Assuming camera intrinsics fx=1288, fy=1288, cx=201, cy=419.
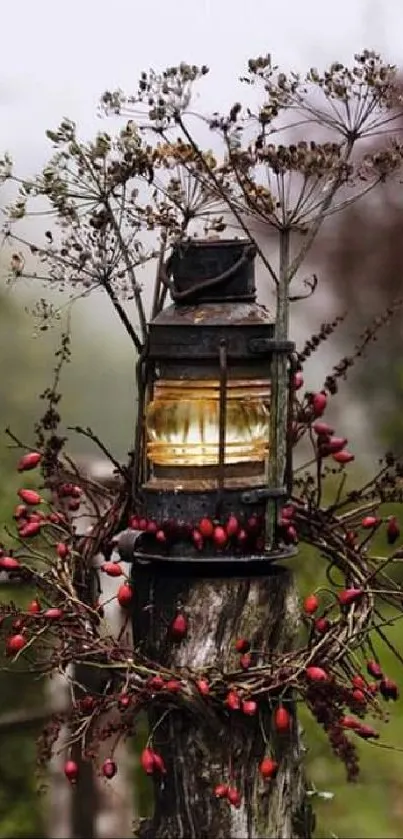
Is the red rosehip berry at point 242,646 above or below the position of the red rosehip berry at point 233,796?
above

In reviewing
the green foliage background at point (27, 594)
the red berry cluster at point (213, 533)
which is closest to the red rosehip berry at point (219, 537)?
the red berry cluster at point (213, 533)

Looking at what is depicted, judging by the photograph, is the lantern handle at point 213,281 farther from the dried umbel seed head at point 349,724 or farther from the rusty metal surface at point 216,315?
the dried umbel seed head at point 349,724

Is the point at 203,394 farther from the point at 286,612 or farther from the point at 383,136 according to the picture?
the point at 383,136

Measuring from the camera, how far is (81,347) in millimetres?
1497

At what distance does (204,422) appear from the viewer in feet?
3.90

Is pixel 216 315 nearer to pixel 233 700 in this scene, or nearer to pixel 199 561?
pixel 199 561

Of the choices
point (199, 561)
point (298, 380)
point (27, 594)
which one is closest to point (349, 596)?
point (199, 561)

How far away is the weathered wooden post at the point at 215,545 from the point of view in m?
1.17

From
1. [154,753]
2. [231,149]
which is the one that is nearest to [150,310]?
[231,149]

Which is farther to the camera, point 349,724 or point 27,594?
point 27,594

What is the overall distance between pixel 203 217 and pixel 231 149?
151 millimetres

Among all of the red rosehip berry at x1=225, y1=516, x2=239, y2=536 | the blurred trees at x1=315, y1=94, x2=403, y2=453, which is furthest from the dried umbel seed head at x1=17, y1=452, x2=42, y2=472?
the blurred trees at x1=315, y1=94, x2=403, y2=453

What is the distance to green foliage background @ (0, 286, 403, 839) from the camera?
1.51 meters

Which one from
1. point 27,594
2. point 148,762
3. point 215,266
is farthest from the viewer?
point 27,594
